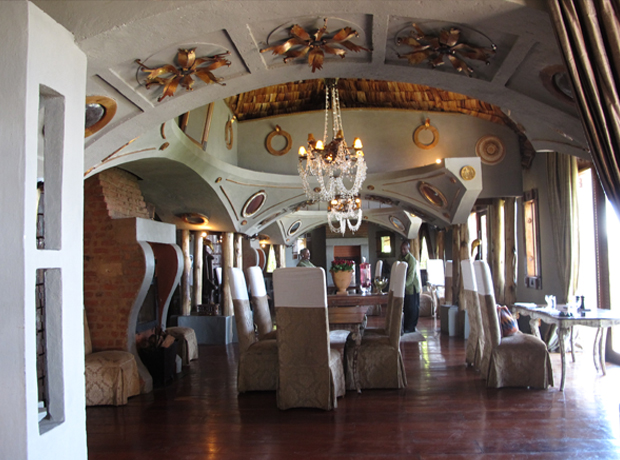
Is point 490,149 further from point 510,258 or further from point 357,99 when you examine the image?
point 357,99

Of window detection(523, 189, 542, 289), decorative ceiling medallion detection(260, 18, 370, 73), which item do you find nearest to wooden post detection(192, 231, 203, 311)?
window detection(523, 189, 542, 289)

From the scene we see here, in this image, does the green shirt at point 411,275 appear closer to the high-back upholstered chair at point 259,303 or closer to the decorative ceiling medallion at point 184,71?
the high-back upholstered chair at point 259,303

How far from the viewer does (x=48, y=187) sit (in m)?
2.05

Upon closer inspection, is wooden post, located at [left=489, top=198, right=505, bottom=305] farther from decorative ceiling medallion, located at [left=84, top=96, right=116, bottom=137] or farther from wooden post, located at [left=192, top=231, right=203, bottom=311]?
decorative ceiling medallion, located at [left=84, top=96, right=116, bottom=137]

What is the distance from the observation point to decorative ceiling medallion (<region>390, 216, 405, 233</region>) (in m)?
14.5

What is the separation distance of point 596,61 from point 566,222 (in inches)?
185

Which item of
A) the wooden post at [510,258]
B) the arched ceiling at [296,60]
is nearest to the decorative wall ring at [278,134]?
the wooden post at [510,258]

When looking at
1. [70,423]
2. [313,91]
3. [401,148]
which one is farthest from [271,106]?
[70,423]

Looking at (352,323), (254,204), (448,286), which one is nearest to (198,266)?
(254,204)

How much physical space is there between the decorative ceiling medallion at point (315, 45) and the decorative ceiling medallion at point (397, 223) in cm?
1173

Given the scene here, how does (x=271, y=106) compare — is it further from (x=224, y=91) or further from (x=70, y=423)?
(x=70, y=423)

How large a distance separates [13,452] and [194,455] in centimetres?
159

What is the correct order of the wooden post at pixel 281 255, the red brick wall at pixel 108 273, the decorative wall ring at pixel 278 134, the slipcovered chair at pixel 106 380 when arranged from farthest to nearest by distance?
the wooden post at pixel 281 255, the decorative wall ring at pixel 278 134, the red brick wall at pixel 108 273, the slipcovered chair at pixel 106 380

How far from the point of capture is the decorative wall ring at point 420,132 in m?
9.10
